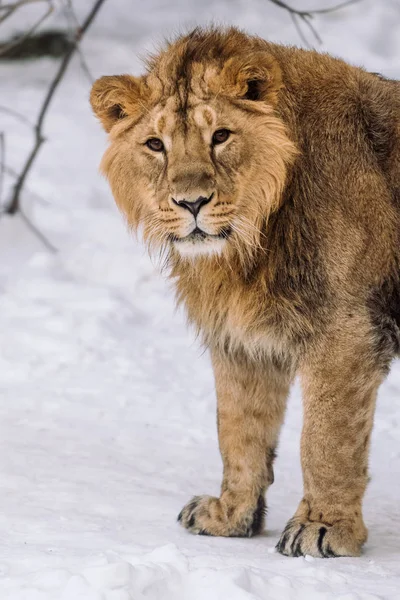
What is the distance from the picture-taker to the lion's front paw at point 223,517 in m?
4.47

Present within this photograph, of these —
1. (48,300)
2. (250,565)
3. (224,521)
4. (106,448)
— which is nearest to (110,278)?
(48,300)

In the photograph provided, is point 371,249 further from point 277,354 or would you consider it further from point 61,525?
point 61,525

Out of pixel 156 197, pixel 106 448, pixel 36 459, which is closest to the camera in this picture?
pixel 156 197

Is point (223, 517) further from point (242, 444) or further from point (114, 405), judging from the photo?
point (114, 405)

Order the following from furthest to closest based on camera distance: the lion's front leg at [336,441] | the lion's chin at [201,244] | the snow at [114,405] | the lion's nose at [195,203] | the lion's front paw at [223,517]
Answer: the lion's front paw at [223,517], the lion's front leg at [336,441], the lion's chin at [201,244], the lion's nose at [195,203], the snow at [114,405]

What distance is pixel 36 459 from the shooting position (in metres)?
5.02

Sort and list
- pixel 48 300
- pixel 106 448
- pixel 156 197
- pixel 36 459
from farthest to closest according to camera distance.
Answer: pixel 48 300, pixel 106 448, pixel 36 459, pixel 156 197

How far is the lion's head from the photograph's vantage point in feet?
12.8

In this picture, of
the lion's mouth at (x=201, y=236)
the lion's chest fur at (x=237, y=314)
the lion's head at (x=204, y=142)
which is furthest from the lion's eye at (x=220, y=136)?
the lion's chest fur at (x=237, y=314)

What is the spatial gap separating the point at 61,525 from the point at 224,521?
667 millimetres

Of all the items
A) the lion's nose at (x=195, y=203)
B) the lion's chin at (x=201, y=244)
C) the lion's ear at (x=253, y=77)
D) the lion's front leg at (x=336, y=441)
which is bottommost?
the lion's front leg at (x=336, y=441)

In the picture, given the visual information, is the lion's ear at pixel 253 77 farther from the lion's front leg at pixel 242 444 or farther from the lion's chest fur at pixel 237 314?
the lion's front leg at pixel 242 444

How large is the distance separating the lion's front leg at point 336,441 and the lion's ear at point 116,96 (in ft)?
3.45

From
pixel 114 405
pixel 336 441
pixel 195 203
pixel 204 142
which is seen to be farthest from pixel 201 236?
pixel 114 405
